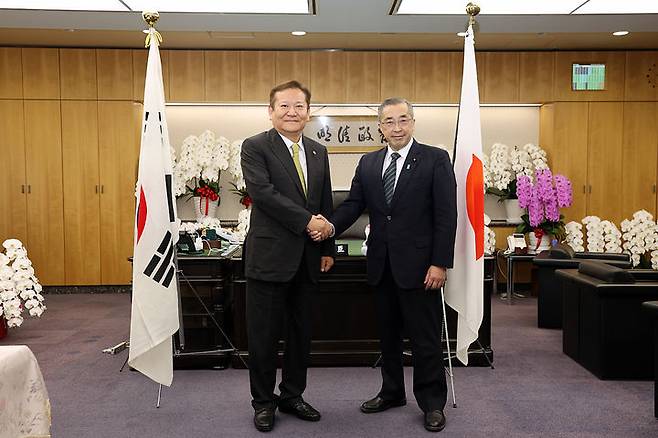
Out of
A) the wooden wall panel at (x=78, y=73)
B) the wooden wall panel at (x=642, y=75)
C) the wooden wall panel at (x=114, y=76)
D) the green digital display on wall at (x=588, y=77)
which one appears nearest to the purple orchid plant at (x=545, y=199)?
the green digital display on wall at (x=588, y=77)

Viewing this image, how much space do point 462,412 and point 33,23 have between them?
16.5ft

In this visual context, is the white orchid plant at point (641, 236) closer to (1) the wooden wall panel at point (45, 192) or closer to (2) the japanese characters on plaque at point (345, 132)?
(2) the japanese characters on plaque at point (345, 132)

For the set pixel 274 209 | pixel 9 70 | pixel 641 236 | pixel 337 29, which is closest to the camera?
pixel 274 209

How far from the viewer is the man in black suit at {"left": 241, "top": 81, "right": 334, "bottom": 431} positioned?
10.4ft

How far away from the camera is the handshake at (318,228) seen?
10.2 feet

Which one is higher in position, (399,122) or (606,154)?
(606,154)

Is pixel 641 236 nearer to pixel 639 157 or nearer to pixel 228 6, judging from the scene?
pixel 639 157

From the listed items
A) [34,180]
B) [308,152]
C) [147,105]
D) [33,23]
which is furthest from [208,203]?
[308,152]

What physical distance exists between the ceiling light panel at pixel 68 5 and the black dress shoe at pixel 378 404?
375 centimetres

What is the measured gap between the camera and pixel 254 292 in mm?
3273

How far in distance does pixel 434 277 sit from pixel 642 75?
581 centimetres

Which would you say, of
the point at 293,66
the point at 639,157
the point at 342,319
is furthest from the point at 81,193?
the point at 639,157

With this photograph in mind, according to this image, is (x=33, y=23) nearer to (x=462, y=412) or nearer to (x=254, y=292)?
(x=254, y=292)

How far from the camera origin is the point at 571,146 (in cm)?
758
